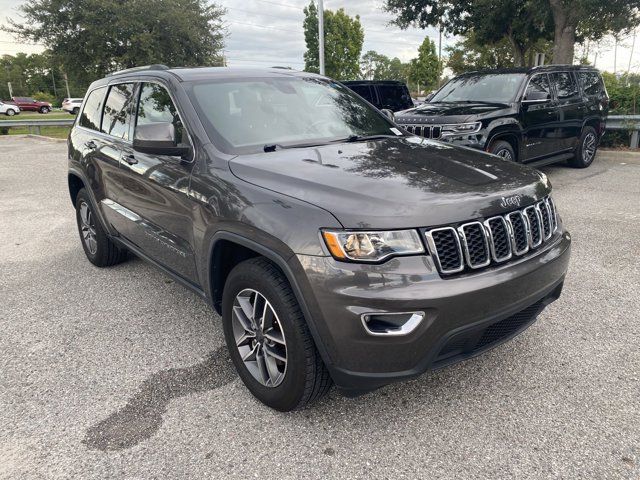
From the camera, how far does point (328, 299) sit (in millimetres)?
2148

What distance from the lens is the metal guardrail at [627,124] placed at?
35.9 feet

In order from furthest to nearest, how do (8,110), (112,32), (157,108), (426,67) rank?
(426,67), (8,110), (112,32), (157,108)

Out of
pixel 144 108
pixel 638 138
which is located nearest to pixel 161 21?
pixel 638 138

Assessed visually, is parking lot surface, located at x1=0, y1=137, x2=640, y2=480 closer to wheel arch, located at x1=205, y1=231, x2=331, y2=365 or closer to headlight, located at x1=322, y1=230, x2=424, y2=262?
wheel arch, located at x1=205, y1=231, x2=331, y2=365

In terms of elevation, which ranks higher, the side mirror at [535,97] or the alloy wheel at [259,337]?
the side mirror at [535,97]

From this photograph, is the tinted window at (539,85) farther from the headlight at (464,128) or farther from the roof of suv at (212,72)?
the roof of suv at (212,72)

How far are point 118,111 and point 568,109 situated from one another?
293 inches

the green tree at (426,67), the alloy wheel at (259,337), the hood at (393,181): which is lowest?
the alloy wheel at (259,337)

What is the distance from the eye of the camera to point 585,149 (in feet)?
30.8

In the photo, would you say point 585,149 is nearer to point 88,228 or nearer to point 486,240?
point 486,240

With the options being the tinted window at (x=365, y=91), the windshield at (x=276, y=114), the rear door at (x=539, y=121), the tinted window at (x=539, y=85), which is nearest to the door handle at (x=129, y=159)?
the windshield at (x=276, y=114)

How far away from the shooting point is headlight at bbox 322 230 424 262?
2.15m

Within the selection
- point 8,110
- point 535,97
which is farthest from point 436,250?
point 8,110

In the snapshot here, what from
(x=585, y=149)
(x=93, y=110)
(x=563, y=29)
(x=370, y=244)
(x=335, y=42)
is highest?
(x=335, y=42)
